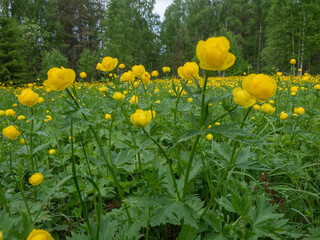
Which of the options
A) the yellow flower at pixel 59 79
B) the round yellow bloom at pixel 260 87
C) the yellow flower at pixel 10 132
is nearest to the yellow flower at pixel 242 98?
the round yellow bloom at pixel 260 87

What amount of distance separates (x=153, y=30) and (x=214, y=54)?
2628cm

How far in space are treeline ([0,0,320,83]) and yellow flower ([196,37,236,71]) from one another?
15342mm

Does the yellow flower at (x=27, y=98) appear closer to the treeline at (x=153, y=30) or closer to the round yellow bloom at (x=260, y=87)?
the round yellow bloom at (x=260, y=87)

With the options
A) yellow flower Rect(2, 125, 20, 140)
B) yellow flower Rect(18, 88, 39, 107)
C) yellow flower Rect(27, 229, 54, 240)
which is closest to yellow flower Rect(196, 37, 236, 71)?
yellow flower Rect(27, 229, 54, 240)

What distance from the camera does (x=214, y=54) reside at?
55 cm

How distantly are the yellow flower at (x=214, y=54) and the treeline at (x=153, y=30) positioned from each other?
15342mm

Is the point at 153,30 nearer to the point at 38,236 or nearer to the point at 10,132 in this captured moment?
the point at 10,132

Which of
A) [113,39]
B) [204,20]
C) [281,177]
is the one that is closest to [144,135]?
[281,177]

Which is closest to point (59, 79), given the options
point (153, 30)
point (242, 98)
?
point (242, 98)

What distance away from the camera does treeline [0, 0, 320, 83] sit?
48.8 ft

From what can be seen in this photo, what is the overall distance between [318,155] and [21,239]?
6.04ft

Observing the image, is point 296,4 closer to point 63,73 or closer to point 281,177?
point 281,177

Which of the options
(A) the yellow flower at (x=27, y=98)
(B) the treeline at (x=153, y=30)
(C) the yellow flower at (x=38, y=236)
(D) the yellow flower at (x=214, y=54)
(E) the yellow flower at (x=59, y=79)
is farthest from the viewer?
(B) the treeline at (x=153, y=30)

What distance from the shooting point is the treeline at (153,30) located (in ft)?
48.8
